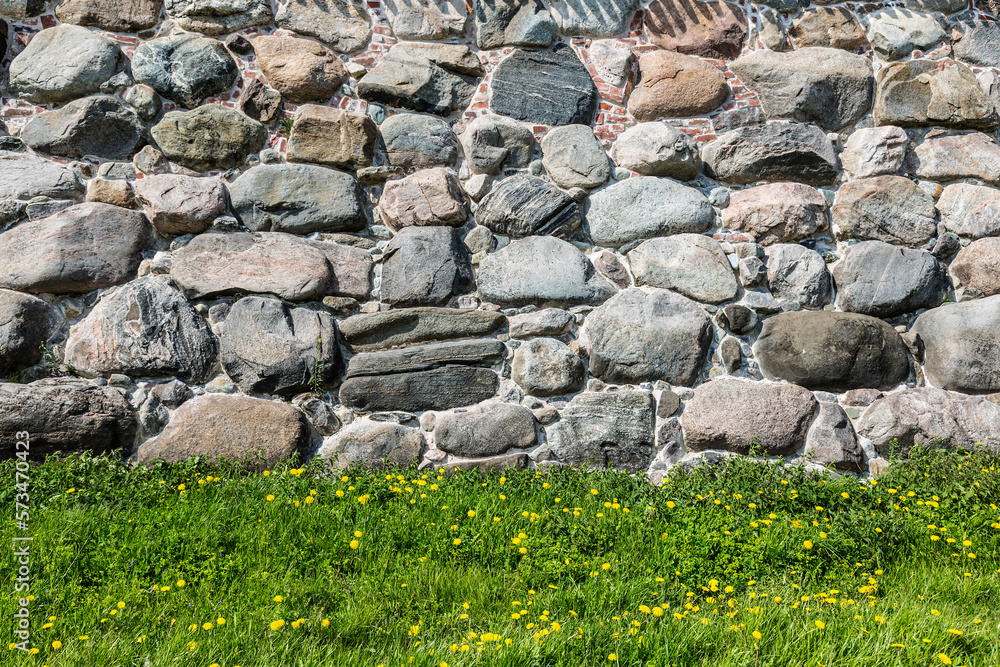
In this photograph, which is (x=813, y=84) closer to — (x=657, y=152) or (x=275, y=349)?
(x=657, y=152)

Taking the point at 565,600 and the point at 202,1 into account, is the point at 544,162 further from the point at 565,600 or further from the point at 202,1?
the point at 565,600

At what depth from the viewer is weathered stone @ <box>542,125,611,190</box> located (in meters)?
4.33

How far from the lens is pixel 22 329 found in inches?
146

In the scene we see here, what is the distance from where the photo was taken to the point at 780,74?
448 centimetres

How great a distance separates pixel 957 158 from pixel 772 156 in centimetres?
127

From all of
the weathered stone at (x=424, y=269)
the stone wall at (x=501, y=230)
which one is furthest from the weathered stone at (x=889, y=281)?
the weathered stone at (x=424, y=269)

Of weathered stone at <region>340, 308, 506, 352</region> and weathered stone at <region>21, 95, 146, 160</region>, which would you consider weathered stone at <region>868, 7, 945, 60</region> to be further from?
weathered stone at <region>21, 95, 146, 160</region>

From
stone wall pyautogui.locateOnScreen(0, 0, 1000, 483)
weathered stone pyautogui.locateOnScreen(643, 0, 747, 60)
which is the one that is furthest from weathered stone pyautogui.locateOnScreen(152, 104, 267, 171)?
weathered stone pyautogui.locateOnScreen(643, 0, 747, 60)

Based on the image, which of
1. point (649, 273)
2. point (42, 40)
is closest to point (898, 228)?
point (649, 273)

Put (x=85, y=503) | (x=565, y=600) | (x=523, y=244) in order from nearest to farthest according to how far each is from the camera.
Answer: (x=565, y=600)
(x=85, y=503)
(x=523, y=244)

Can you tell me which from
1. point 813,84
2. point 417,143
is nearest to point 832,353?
point 813,84

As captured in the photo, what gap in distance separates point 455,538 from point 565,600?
60 centimetres

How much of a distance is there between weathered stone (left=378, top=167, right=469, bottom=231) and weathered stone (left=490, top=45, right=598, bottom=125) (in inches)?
28.0

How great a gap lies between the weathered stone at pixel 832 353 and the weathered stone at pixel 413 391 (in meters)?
1.83
